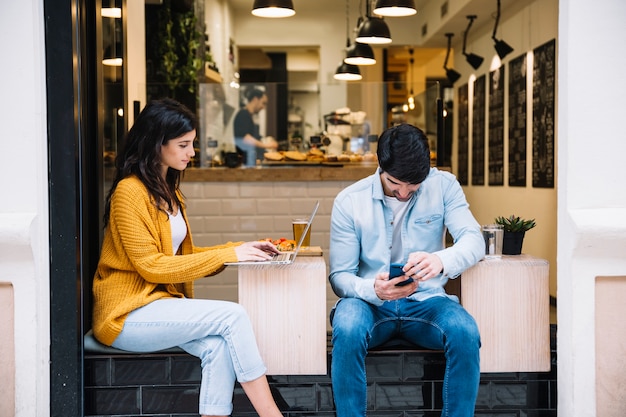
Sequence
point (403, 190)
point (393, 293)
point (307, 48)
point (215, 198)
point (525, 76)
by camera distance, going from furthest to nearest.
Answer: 1. point (307, 48)
2. point (525, 76)
3. point (215, 198)
4. point (403, 190)
5. point (393, 293)

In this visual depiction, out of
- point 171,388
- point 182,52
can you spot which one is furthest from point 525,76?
point 171,388

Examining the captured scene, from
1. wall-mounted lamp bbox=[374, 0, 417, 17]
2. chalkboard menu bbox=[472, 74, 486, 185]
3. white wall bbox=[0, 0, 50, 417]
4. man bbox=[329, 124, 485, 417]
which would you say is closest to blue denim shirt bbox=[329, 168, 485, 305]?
man bbox=[329, 124, 485, 417]

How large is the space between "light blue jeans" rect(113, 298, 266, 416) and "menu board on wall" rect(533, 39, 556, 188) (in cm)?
437

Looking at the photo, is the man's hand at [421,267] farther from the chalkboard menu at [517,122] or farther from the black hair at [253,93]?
the chalkboard menu at [517,122]


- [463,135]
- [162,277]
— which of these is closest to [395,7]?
[162,277]

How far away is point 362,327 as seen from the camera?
2711 millimetres

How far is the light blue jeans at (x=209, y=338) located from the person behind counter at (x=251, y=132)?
298 cm

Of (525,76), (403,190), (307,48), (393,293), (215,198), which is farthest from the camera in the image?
(307,48)

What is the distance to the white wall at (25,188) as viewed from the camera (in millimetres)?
2789

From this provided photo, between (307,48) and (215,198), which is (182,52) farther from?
(307,48)

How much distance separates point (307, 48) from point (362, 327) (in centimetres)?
848

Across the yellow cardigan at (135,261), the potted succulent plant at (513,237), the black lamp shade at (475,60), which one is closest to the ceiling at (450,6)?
the black lamp shade at (475,60)

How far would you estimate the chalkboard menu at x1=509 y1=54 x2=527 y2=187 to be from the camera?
7.38 metres

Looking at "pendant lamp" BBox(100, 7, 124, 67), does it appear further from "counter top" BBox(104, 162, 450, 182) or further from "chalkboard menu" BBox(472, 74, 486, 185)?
"chalkboard menu" BBox(472, 74, 486, 185)
